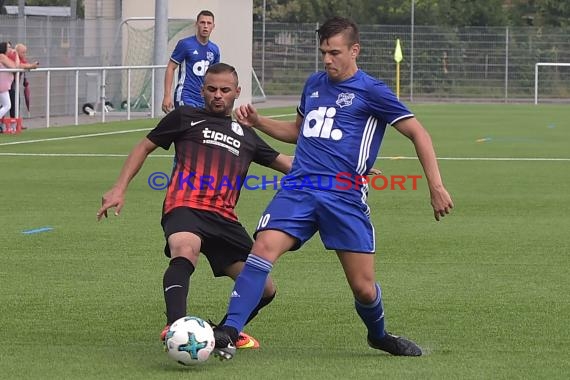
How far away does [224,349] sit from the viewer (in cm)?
709

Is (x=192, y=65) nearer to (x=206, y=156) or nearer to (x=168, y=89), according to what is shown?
(x=168, y=89)

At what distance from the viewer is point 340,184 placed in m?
7.43

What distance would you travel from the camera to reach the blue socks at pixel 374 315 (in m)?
7.53

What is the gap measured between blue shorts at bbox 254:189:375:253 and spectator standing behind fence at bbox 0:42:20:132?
20493 mm

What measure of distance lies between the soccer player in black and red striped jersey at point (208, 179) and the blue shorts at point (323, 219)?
0.46 metres

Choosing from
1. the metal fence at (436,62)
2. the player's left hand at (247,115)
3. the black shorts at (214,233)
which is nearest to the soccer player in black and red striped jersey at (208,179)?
the black shorts at (214,233)

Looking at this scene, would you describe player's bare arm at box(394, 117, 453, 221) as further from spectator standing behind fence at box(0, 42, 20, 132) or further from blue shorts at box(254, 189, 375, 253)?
spectator standing behind fence at box(0, 42, 20, 132)

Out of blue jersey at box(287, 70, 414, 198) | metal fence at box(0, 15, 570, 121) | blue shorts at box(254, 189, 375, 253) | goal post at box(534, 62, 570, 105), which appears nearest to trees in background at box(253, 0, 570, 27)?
metal fence at box(0, 15, 570, 121)

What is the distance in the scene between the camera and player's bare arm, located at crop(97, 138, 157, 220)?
768 cm

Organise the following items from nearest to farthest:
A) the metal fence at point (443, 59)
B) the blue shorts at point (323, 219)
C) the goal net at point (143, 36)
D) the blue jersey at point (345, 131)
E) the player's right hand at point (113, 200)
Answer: the blue shorts at point (323, 219), the blue jersey at point (345, 131), the player's right hand at point (113, 200), the goal net at point (143, 36), the metal fence at point (443, 59)

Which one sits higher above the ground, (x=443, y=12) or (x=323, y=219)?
(x=443, y=12)

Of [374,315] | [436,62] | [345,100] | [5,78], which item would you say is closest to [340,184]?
[345,100]

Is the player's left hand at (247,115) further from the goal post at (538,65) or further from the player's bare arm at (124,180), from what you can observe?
the goal post at (538,65)

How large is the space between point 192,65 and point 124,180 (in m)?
9.04
